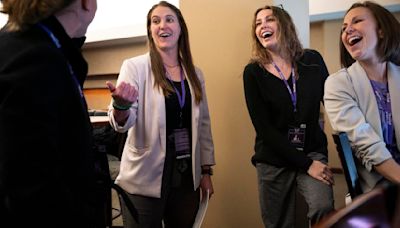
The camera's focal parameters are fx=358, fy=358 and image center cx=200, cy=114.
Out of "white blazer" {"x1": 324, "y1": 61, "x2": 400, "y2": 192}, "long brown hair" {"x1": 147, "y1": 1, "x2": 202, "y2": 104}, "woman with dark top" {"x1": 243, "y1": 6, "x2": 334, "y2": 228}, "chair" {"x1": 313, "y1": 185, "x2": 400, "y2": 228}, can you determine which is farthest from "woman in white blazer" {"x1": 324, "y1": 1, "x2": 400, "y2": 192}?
"chair" {"x1": 313, "y1": 185, "x2": 400, "y2": 228}

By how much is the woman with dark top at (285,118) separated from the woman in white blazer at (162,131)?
31 centimetres

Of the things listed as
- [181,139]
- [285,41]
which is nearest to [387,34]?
[285,41]

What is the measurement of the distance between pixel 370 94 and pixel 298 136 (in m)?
0.42

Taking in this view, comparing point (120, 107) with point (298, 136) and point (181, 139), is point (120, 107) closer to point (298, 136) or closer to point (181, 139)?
point (181, 139)

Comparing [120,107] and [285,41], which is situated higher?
[285,41]

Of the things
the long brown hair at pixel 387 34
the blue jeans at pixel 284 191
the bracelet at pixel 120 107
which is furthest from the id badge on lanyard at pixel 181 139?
the long brown hair at pixel 387 34

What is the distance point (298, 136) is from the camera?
71.8 inches

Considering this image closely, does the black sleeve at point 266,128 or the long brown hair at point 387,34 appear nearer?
the long brown hair at point 387,34

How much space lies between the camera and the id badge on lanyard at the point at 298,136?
1818mm

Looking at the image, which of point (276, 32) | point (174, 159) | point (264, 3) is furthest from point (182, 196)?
point (264, 3)

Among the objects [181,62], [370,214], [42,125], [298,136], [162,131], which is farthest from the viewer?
[181,62]

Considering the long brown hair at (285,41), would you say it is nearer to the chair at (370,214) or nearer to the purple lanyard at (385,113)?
the purple lanyard at (385,113)

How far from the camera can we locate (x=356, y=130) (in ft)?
4.83

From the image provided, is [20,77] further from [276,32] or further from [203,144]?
[276,32]
